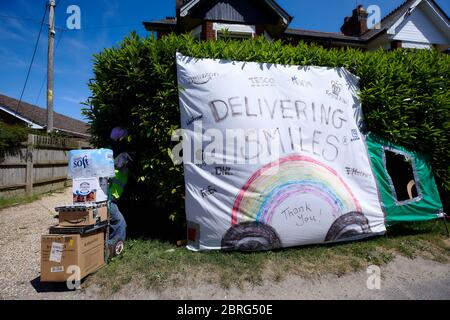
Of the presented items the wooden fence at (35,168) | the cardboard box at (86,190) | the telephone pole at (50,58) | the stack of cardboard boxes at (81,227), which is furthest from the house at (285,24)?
the cardboard box at (86,190)

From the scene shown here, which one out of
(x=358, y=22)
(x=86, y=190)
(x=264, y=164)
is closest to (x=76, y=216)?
(x=86, y=190)

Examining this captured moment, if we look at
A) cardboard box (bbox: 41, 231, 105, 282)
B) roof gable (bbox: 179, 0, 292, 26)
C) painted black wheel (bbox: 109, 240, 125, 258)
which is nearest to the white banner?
painted black wheel (bbox: 109, 240, 125, 258)

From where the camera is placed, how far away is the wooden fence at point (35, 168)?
25.0ft

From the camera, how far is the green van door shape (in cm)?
465

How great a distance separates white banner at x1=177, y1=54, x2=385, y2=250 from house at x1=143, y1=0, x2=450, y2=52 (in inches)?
173

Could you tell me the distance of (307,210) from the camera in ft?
13.3

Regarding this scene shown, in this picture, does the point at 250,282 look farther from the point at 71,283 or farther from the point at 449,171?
the point at 449,171

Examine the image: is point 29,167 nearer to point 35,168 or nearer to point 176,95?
point 35,168

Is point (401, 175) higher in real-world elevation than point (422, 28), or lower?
lower

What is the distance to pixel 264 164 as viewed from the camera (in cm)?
405

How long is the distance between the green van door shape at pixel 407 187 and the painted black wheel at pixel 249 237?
7.51 ft

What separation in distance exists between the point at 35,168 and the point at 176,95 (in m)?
7.44
